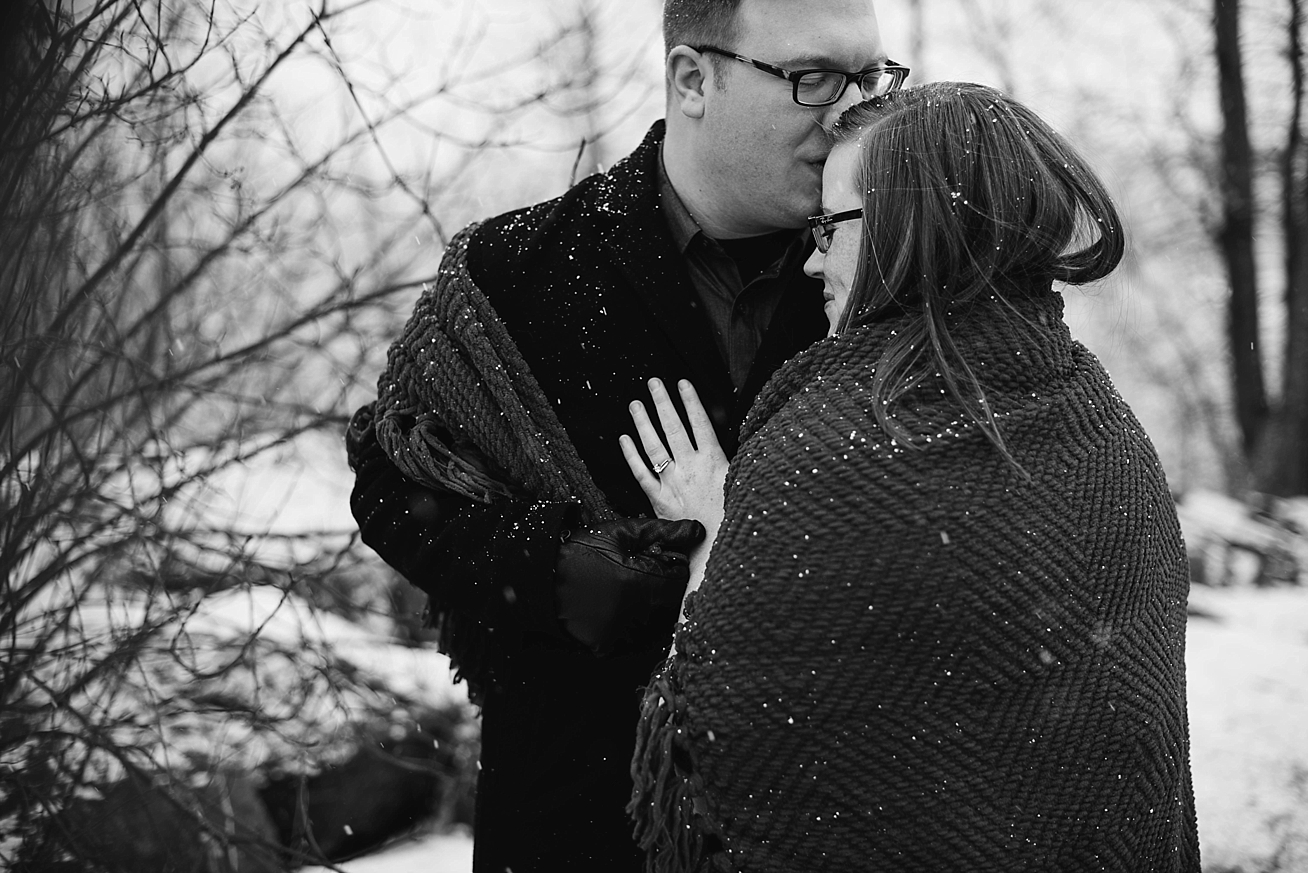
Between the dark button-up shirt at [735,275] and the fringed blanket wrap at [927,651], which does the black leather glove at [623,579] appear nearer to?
the fringed blanket wrap at [927,651]

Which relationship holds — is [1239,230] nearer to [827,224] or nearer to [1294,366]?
[1294,366]

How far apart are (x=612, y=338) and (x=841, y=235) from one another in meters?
0.53

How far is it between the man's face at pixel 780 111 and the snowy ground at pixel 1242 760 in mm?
2341

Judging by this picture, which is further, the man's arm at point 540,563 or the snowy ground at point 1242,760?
the snowy ground at point 1242,760

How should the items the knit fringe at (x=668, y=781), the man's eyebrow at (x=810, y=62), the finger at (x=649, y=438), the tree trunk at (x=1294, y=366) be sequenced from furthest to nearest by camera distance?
the tree trunk at (x=1294, y=366) < the man's eyebrow at (x=810, y=62) < the finger at (x=649, y=438) < the knit fringe at (x=668, y=781)

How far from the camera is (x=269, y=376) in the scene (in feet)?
14.0

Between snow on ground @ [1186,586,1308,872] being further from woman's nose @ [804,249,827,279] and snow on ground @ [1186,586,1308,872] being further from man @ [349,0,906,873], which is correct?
woman's nose @ [804,249,827,279]

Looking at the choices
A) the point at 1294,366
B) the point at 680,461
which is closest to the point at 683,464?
the point at 680,461

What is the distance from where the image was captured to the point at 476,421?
81.7 inches

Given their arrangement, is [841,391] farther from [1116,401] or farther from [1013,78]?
[1013,78]

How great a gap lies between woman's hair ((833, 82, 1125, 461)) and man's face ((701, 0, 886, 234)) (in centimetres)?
41

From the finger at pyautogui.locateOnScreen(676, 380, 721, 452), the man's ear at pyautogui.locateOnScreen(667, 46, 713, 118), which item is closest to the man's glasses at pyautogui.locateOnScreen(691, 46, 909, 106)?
the man's ear at pyautogui.locateOnScreen(667, 46, 713, 118)

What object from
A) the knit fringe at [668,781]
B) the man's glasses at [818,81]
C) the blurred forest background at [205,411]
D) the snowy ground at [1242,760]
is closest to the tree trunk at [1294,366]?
the snowy ground at [1242,760]

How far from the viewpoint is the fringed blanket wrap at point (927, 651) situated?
1527 millimetres
